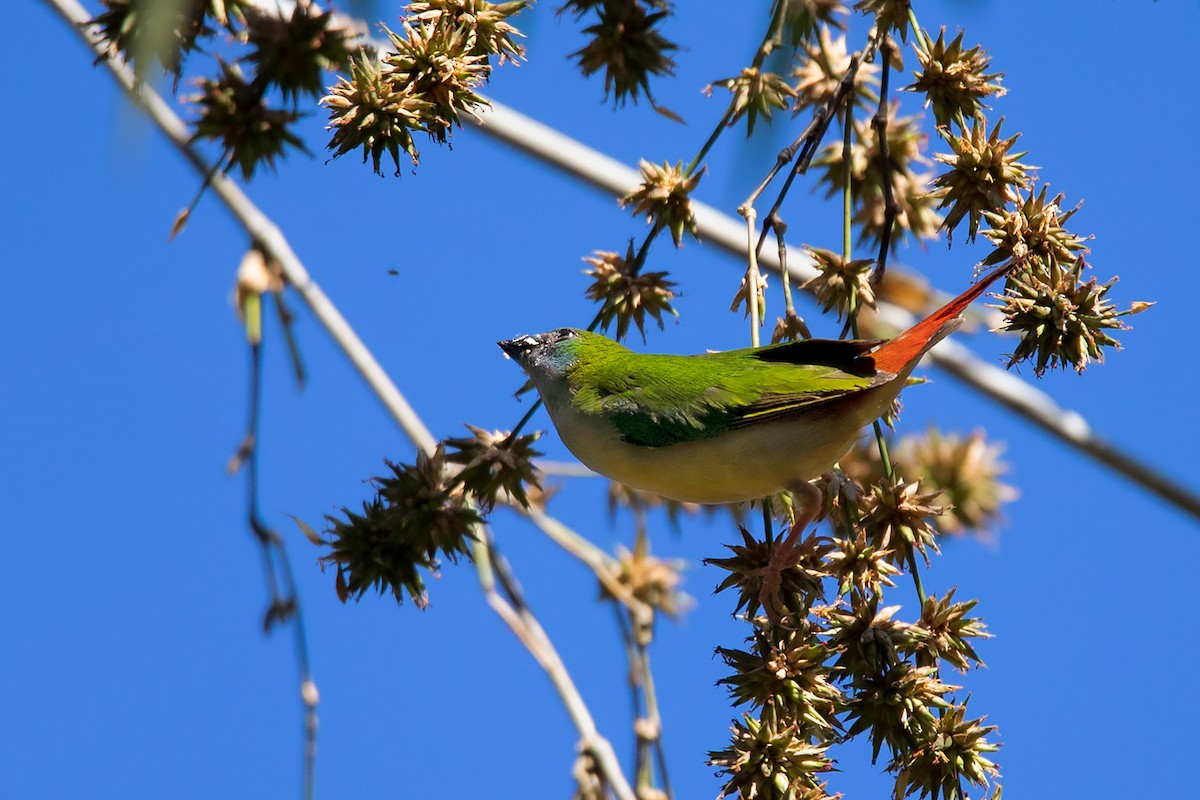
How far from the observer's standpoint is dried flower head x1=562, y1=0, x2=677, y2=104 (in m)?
3.05

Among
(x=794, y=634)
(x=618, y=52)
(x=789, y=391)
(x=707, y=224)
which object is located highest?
(x=707, y=224)

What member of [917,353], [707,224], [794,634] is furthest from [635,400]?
[707,224]

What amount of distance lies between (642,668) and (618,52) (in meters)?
1.94

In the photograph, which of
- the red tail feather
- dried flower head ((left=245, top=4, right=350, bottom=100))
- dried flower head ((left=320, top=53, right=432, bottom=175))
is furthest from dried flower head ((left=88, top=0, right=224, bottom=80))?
the red tail feather

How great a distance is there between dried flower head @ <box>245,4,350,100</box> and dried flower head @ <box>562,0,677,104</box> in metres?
0.84

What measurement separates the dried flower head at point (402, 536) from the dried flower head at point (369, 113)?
82 centimetres

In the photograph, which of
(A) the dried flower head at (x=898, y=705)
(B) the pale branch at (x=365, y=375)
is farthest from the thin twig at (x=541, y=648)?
(A) the dried flower head at (x=898, y=705)

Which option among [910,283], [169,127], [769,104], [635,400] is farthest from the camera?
[910,283]

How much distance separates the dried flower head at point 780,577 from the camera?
2.62 meters

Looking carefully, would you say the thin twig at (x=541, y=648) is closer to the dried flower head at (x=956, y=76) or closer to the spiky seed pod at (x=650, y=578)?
the spiky seed pod at (x=650, y=578)

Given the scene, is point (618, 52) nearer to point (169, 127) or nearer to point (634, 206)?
point (634, 206)

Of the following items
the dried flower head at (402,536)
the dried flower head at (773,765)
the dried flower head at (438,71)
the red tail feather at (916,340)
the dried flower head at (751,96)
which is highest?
the dried flower head at (751,96)

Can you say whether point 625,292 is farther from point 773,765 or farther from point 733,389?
point 773,765

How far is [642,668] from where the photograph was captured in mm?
3822
